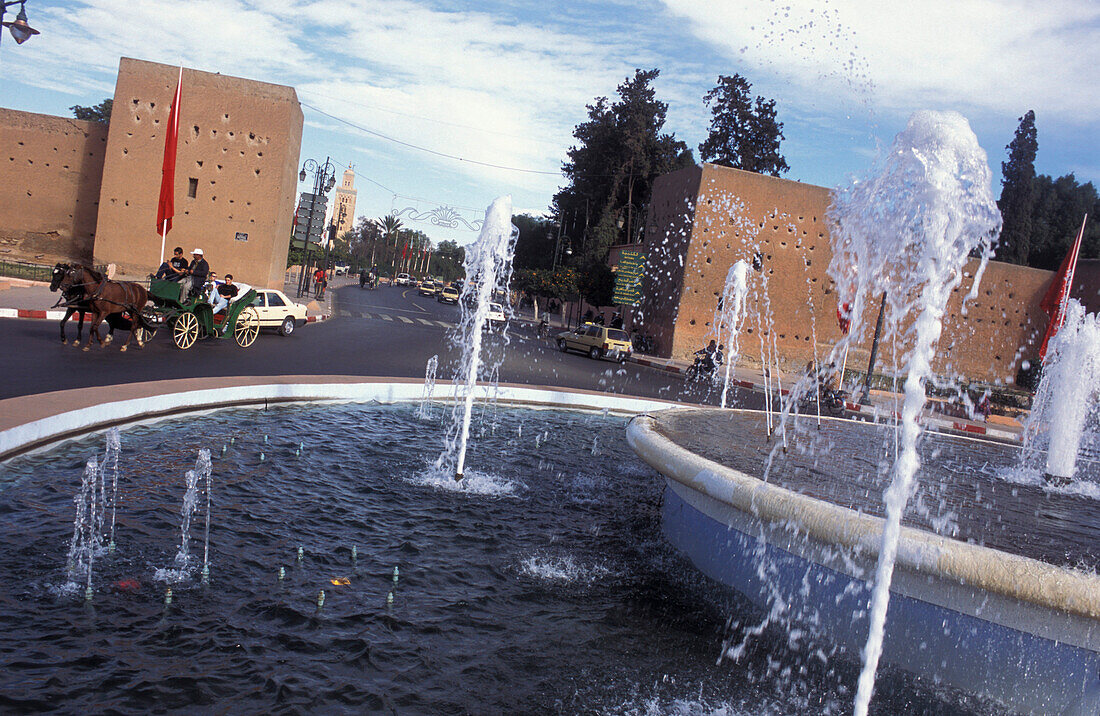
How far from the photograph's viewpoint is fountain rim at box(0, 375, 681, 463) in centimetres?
600

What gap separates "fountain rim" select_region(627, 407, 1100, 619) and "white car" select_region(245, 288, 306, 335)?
15.4 metres

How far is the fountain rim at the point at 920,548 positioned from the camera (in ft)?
10.6

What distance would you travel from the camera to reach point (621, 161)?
187 ft

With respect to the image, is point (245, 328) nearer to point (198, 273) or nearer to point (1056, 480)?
point (198, 273)

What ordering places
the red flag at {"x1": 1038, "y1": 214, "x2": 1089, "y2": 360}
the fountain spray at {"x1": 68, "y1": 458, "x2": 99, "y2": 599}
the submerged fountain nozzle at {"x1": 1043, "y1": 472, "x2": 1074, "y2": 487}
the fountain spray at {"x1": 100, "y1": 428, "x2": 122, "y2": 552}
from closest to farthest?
the fountain spray at {"x1": 68, "y1": 458, "x2": 99, "y2": 599}
the fountain spray at {"x1": 100, "y1": 428, "x2": 122, "y2": 552}
the submerged fountain nozzle at {"x1": 1043, "y1": 472, "x2": 1074, "y2": 487}
the red flag at {"x1": 1038, "y1": 214, "x2": 1089, "y2": 360}

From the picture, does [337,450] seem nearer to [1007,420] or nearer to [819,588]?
[819,588]

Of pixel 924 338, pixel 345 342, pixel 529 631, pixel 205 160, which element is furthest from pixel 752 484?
pixel 205 160

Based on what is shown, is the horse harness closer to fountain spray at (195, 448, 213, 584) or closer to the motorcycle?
fountain spray at (195, 448, 213, 584)

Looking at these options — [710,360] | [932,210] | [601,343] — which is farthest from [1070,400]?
[601,343]

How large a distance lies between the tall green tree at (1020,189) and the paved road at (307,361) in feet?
123

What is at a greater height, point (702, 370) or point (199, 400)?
point (702, 370)

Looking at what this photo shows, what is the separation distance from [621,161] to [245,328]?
150ft

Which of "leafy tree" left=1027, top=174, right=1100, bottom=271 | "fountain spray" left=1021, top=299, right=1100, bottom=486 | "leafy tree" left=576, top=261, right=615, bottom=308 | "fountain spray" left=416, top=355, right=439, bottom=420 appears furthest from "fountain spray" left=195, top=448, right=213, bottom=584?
"leafy tree" left=1027, top=174, right=1100, bottom=271

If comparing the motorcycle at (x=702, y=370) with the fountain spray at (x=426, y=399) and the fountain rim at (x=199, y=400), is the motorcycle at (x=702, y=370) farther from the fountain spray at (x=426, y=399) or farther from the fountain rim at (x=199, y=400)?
the fountain spray at (x=426, y=399)
